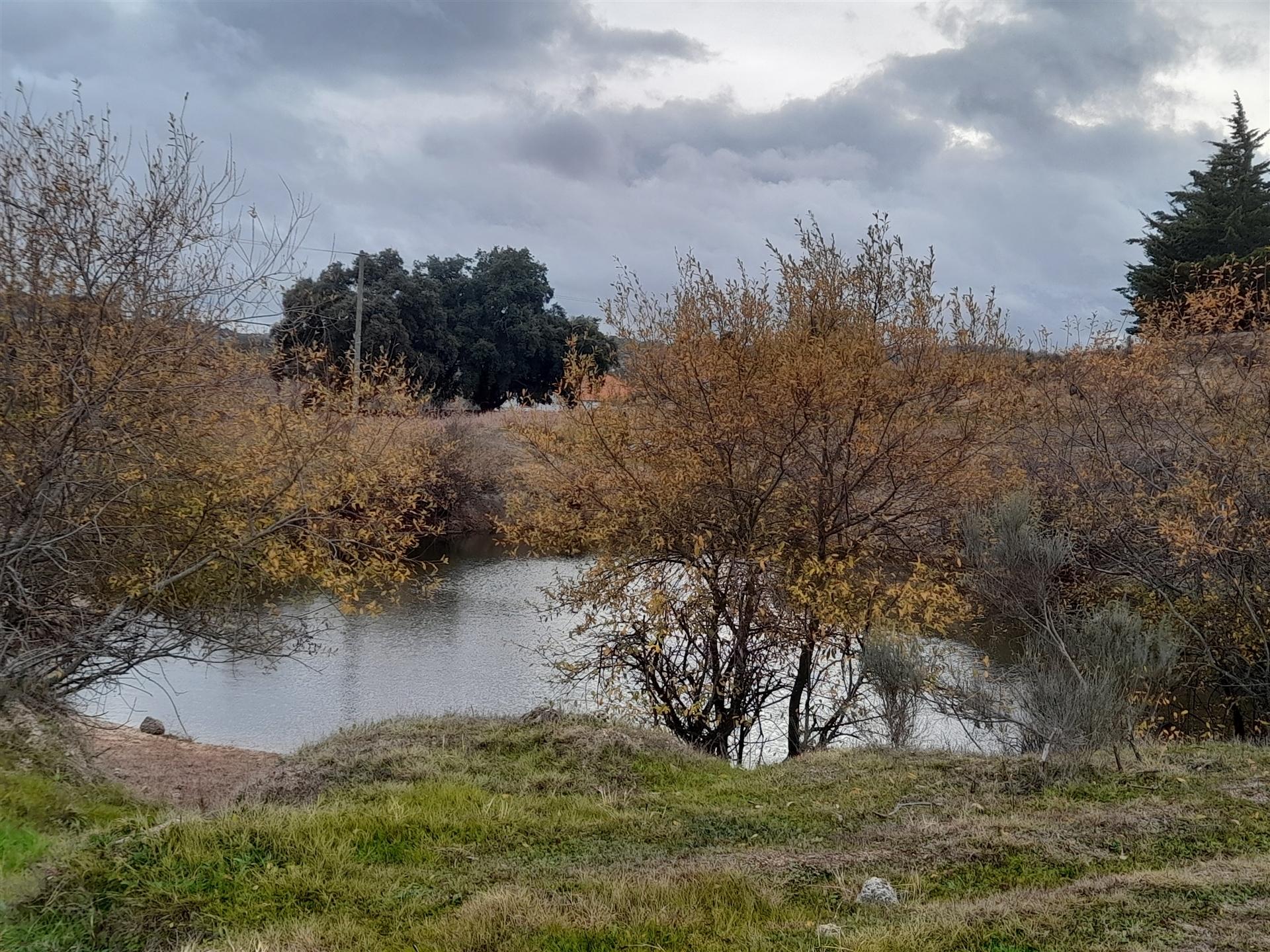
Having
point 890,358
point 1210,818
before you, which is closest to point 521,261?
point 890,358

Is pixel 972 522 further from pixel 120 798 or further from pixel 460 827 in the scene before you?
pixel 120 798

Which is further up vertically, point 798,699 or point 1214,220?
point 1214,220

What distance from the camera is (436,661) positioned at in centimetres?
1783

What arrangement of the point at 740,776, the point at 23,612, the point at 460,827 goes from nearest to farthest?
the point at 460,827 < the point at 740,776 < the point at 23,612

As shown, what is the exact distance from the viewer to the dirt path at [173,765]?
9.24 metres

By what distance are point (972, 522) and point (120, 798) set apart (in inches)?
413

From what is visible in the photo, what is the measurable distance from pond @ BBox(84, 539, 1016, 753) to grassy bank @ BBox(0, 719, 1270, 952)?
16.0ft

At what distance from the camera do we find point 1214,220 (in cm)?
3306

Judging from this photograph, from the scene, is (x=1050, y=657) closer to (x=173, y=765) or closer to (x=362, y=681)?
(x=173, y=765)

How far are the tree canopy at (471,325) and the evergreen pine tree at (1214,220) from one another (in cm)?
2203

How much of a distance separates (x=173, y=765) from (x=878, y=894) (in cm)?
997

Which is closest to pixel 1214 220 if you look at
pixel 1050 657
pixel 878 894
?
pixel 1050 657

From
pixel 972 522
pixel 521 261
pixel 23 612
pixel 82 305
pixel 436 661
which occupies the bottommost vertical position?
pixel 436 661

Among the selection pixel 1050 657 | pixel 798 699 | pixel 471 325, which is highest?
pixel 471 325
